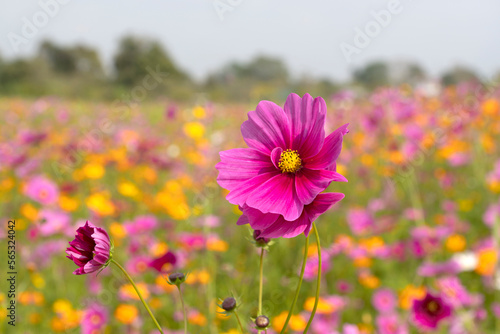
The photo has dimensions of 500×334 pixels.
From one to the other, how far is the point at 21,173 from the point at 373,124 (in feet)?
6.73

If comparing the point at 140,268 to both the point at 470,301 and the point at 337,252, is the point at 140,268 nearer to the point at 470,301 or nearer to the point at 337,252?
the point at 337,252

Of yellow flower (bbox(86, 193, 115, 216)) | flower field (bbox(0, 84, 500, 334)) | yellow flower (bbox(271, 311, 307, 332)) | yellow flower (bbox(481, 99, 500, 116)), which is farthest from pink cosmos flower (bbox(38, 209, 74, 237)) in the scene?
yellow flower (bbox(481, 99, 500, 116))

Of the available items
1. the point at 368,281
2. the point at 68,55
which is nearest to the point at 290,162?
the point at 368,281

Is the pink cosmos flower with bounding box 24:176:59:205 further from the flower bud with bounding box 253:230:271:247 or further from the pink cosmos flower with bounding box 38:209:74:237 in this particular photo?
the flower bud with bounding box 253:230:271:247

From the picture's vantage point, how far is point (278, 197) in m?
0.44

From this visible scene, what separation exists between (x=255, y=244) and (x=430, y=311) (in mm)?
799

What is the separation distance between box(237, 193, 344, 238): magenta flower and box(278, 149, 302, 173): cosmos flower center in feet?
0.19

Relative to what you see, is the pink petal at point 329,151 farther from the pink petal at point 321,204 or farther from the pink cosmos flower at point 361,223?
the pink cosmos flower at point 361,223

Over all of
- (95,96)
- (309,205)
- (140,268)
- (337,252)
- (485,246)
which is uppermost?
(309,205)

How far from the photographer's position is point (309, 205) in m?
0.44

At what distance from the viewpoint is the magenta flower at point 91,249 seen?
1.45 ft

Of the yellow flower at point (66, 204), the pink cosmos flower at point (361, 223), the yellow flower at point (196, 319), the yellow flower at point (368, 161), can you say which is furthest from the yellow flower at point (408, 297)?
the yellow flower at point (368, 161)

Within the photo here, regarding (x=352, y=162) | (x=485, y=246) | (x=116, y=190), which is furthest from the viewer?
(x=352, y=162)

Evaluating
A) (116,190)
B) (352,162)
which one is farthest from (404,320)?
(352,162)
